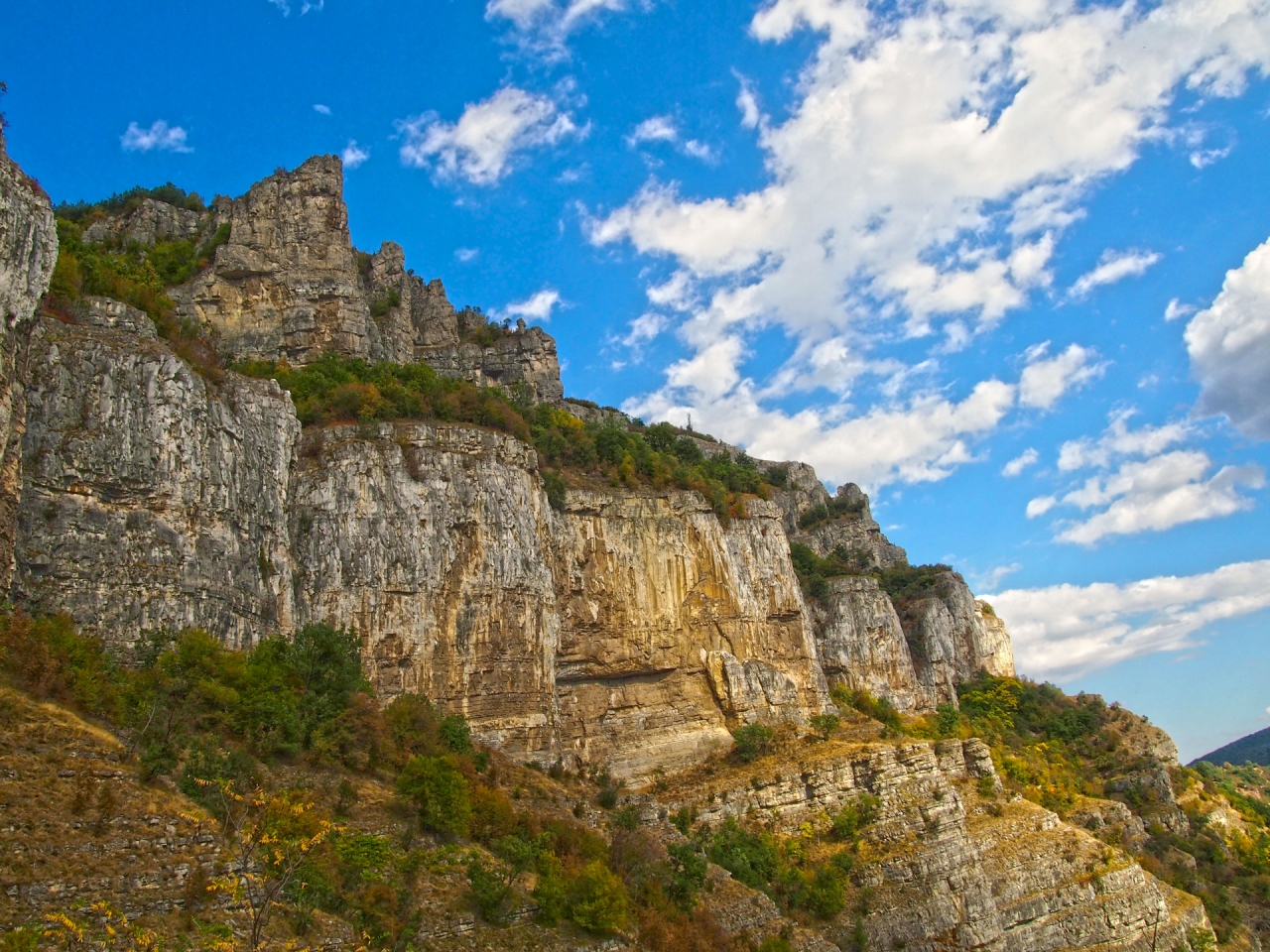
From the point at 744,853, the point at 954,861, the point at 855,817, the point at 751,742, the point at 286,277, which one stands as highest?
the point at 286,277

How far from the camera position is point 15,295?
22859mm

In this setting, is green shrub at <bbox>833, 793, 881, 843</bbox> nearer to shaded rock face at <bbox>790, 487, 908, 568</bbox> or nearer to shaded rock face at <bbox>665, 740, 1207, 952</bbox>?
shaded rock face at <bbox>665, 740, 1207, 952</bbox>

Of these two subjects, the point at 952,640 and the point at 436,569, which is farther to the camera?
the point at 952,640

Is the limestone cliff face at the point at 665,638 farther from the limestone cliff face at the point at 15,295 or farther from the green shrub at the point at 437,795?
the limestone cliff face at the point at 15,295

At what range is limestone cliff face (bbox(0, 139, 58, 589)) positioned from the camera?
73.6ft

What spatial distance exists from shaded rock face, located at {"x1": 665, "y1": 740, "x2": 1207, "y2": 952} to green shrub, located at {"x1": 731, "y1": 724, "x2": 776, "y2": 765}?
835 mm

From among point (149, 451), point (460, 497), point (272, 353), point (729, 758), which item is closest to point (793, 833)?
point (729, 758)

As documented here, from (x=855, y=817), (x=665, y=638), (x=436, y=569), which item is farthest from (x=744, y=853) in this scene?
(x=436, y=569)

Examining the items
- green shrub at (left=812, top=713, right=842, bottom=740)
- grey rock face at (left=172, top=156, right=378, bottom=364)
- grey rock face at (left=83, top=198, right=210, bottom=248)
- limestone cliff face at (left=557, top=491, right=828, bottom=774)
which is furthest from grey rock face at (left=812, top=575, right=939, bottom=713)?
grey rock face at (left=83, top=198, right=210, bottom=248)

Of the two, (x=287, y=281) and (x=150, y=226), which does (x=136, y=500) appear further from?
(x=150, y=226)

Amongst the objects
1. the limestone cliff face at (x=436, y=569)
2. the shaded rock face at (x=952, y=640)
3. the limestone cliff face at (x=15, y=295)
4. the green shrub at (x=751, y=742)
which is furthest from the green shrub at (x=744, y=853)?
the shaded rock face at (x=952, y=640)

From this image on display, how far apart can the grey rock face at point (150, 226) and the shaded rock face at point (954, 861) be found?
Answer: 39.8 metres

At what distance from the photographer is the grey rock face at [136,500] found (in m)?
25.7

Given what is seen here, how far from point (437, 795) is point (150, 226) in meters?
42.0
